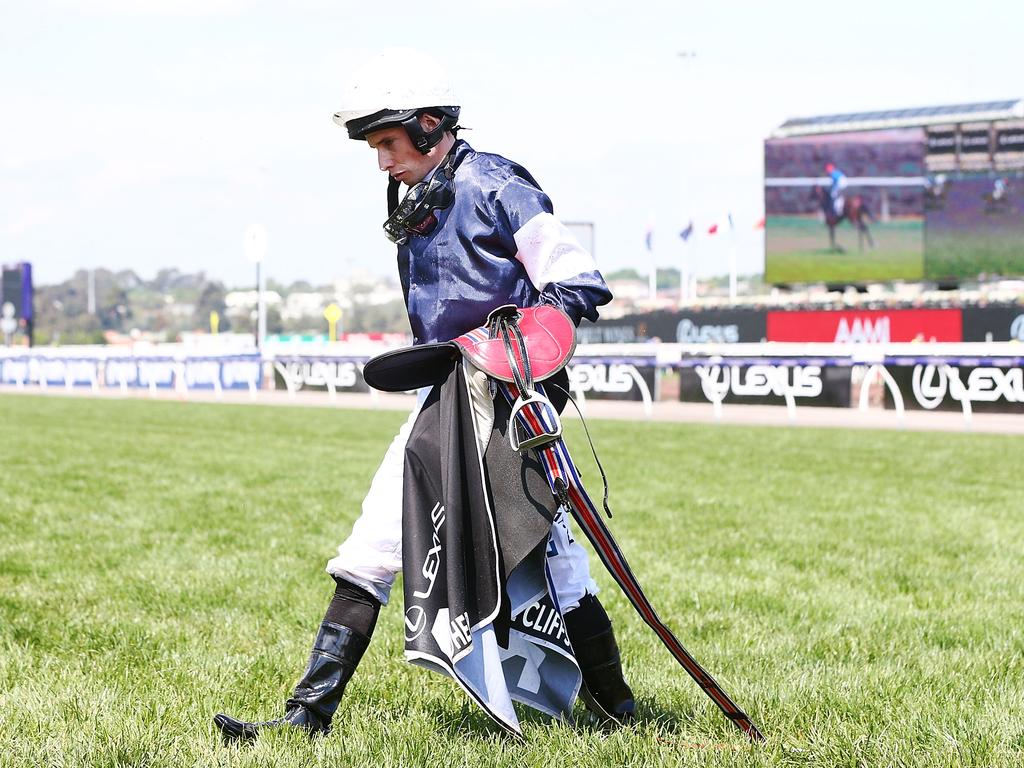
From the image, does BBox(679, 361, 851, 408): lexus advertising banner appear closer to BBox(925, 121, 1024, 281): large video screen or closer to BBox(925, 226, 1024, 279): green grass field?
BBox(925, 226, 1024, 279): green grass field

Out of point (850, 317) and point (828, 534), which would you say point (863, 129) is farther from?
point (828, 534)

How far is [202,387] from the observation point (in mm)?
32625

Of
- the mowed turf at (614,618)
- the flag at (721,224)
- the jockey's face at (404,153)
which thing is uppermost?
the flag at (721,224)

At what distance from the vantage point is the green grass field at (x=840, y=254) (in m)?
40.2

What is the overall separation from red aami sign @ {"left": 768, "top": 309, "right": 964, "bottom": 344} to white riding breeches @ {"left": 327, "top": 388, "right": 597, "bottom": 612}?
31.7 m

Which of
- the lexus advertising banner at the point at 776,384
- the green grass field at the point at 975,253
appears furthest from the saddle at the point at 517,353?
the green grass field at the point at 975,253

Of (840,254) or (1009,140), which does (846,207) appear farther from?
(1009,140)

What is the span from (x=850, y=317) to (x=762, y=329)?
262 cm

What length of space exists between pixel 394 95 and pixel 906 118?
40.1 m

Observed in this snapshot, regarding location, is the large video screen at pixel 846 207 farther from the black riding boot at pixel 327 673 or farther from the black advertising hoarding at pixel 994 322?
the black riding boot at pixel 327 673

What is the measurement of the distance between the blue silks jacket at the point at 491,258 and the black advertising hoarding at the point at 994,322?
30566 millimetres

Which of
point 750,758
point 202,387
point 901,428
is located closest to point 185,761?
point 750,758

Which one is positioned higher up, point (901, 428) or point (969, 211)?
point (969, 211)

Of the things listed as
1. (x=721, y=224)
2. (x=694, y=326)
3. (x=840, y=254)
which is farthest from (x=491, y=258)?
(x=721, y=224)
